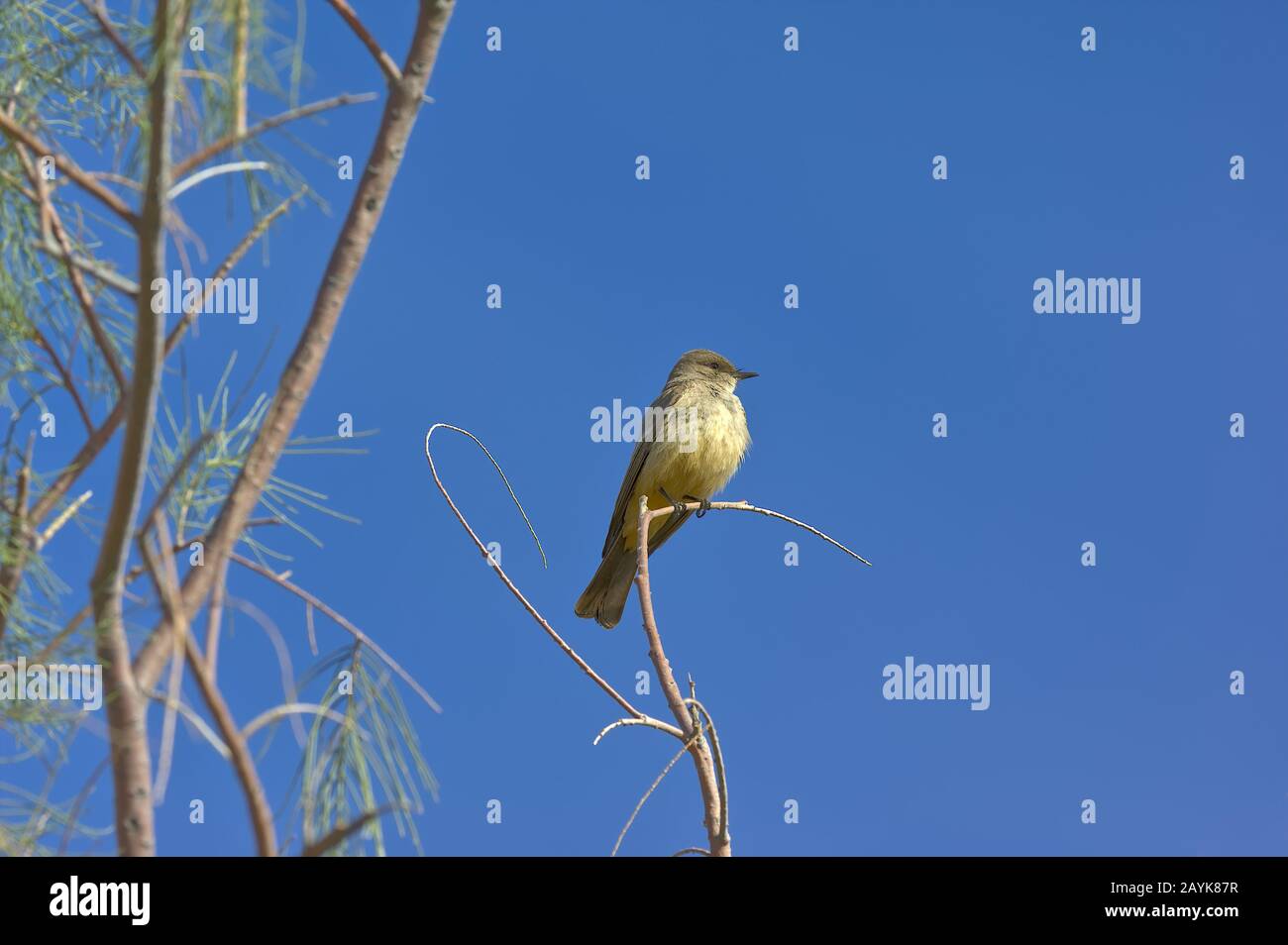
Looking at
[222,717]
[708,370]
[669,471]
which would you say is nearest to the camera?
[222,717]

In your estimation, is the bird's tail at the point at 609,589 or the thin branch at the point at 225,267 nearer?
the thin branch at the point at 225,267

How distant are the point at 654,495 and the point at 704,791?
4.42 m

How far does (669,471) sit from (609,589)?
2.69ft

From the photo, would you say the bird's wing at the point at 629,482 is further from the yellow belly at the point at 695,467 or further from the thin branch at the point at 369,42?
the thin branch at the point at 369,42

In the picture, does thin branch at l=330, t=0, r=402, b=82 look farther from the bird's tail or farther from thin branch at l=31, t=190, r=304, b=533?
the bird's tail

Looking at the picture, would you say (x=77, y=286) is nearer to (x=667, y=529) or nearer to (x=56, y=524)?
Answer: (x=56, y=524)

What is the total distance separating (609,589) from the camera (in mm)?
7203

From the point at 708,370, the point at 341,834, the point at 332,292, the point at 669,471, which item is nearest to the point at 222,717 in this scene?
the point at 341,834

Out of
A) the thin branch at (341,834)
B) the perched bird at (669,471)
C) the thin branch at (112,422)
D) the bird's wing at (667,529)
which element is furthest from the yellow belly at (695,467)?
the thin branch at (341,834)

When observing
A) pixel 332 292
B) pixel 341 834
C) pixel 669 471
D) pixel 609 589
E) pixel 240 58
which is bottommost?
pixel 341 834

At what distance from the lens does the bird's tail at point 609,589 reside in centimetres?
719

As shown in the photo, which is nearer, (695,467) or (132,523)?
(132,523)

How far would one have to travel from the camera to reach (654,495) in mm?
7641
